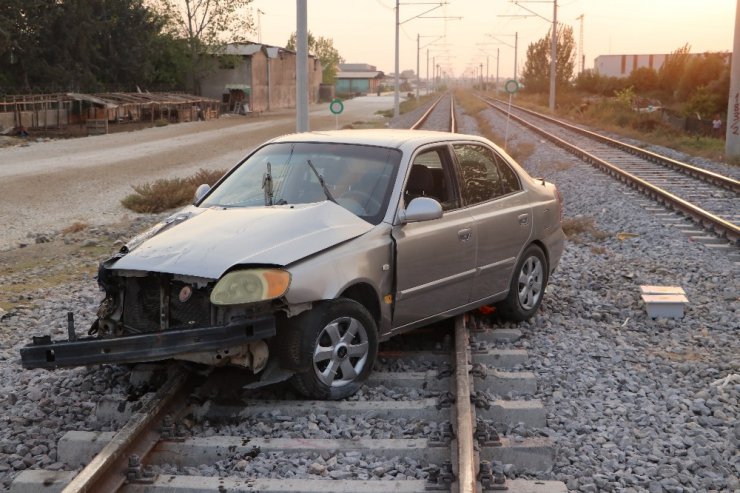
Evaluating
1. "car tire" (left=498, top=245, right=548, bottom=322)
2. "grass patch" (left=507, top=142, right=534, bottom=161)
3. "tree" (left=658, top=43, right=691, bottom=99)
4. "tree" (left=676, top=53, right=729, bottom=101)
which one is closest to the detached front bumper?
"car tire" (left=498, top=245, right=548, bottom=322)

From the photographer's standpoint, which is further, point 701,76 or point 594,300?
point 701,76

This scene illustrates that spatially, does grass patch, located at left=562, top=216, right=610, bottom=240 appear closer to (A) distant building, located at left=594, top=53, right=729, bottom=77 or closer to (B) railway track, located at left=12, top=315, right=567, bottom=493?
(B) railway track, located at left=12, top=315, right=567, bottom=493

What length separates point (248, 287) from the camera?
4.98 metres

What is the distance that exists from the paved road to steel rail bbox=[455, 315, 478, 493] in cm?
947

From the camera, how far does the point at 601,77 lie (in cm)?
9944

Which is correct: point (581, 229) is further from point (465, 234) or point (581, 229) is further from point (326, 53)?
point (326, 53)

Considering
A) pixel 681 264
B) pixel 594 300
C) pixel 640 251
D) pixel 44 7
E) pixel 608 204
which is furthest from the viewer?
pixel 44 7

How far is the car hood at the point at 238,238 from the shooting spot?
5.12 m

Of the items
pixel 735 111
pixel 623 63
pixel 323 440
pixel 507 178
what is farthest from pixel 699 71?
pixel 323 440

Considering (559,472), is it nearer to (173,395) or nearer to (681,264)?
(173,395)

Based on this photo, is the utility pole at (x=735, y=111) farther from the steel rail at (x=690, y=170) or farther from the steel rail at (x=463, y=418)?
the steel rail at (x=463, y=418)

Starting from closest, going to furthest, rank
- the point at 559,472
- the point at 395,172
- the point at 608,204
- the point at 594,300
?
the point at 559,472 → the point at 395,172 → the point at 594,300 → the point at 608,204

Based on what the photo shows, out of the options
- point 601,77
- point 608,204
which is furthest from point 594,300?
point 601,77

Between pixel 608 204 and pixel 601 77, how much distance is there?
88.4 m
